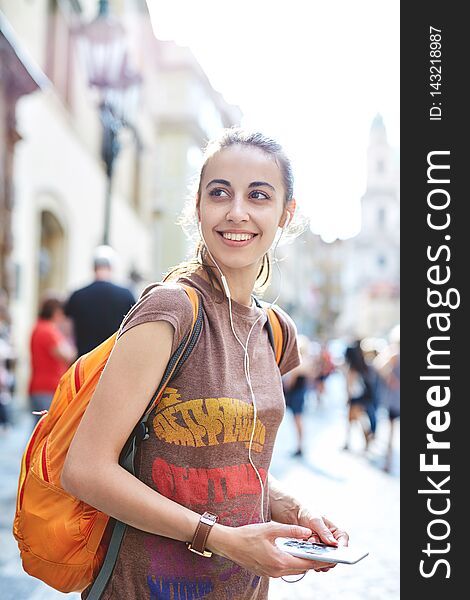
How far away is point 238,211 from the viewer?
1.67m

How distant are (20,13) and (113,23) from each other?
15.2 feet

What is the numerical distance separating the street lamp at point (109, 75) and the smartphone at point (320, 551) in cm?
665

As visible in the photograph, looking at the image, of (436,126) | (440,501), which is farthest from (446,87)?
(440,501)

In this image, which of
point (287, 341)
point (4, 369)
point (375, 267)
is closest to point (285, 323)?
point (287, 341)

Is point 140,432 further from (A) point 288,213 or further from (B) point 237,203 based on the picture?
(A) point 288,213

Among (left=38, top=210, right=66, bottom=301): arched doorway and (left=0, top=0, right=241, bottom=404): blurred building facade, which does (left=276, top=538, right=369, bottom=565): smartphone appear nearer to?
(left=0, top=0, right=241, bottom=404): blurred building facade

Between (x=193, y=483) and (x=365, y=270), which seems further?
(x=365, y=270)

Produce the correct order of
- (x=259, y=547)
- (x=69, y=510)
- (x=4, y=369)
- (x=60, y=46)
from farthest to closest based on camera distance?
(x=60, y=46)
(x=4, y=369)
(x=69, y=510)
(x=259, y=547)

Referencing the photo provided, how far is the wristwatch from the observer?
1457 mm

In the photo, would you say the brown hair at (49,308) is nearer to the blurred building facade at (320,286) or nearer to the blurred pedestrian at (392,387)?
the blurred pedestrian at (392,387)

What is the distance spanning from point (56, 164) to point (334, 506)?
373 inches

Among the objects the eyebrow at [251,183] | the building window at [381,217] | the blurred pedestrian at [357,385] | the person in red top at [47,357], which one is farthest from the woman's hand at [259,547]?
the building window at [381,217]

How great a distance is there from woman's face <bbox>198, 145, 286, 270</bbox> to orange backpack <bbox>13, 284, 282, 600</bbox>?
18 centimetres

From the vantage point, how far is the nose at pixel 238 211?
65.7 inches
